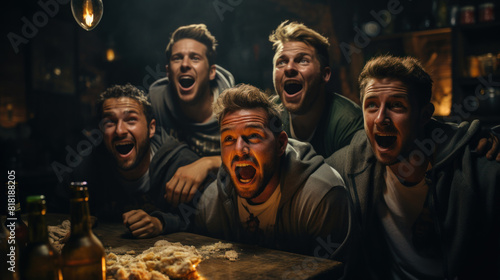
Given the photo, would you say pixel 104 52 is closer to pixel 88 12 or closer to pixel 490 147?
pixel 88 12

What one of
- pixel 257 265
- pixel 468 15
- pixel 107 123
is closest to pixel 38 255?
pixel 257 265

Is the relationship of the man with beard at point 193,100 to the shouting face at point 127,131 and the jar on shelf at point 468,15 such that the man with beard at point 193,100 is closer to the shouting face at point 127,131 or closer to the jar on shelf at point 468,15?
the shouting face at point 127,131

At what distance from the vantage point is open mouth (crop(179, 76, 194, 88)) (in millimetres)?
3256

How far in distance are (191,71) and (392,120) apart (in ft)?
5.38

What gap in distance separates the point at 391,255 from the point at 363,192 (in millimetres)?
379

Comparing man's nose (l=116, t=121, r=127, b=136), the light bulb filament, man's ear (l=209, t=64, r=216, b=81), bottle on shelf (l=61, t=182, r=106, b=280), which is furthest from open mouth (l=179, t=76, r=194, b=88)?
bottle on shelf (l=61, t=182, r=106, b=280)

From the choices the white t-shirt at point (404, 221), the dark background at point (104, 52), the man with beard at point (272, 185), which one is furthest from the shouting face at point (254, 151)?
the white t-shirt at point (404, 221)

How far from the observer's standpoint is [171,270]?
1853mm

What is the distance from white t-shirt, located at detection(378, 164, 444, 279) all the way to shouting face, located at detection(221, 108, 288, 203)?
0.69 m

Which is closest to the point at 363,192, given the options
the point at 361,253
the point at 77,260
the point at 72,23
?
the point at 361,253

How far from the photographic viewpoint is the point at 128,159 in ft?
11.5

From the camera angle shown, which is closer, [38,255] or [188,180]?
[38,255]

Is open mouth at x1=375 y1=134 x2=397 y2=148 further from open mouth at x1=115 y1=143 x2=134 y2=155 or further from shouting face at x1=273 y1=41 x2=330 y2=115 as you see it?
open mouth at x1=115 y1=143 x2=134 y2=155

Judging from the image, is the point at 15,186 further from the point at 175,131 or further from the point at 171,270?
the point at 175,131
